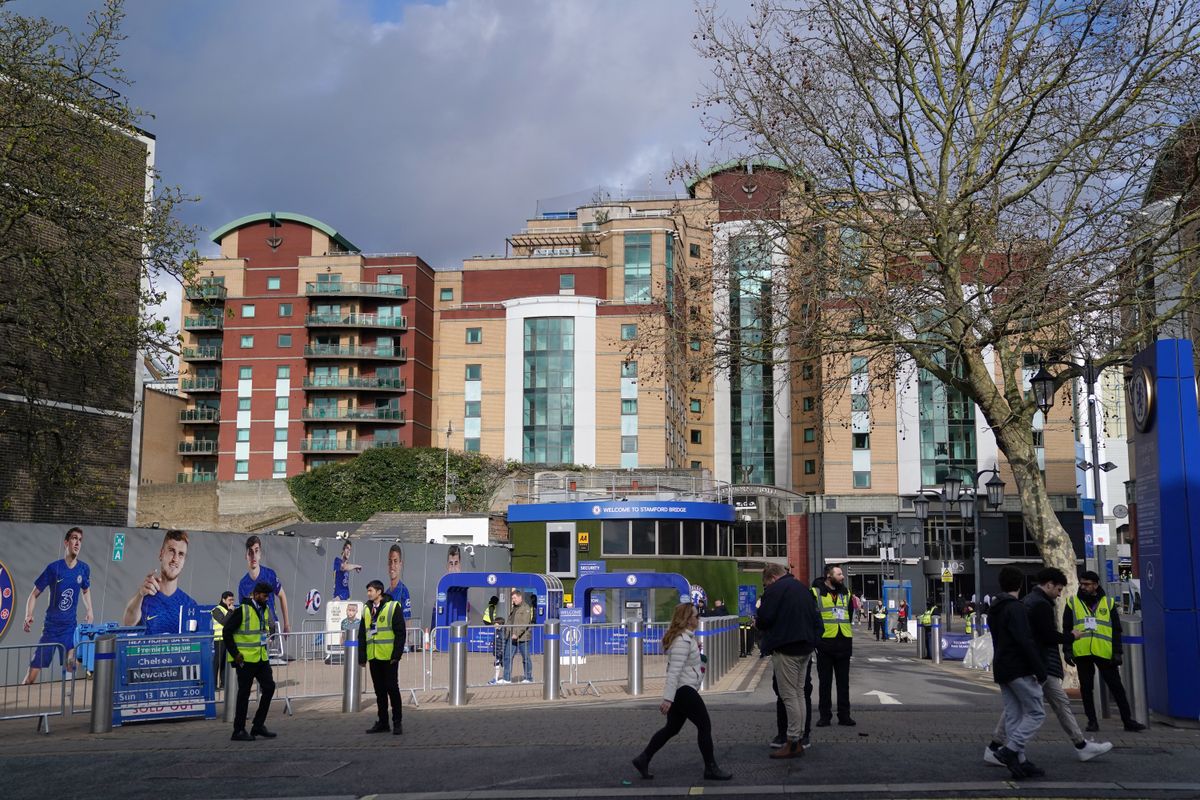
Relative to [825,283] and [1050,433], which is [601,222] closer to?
[1050,433]

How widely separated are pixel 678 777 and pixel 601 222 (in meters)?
74.1

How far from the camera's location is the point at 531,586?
2780cm

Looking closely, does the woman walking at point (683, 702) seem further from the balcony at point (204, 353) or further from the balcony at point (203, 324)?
the balcony at point (204, 353)

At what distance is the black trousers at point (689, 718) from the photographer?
9423 mm

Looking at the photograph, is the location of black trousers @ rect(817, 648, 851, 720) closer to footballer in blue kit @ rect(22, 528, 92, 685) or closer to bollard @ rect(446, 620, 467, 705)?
bollard @ rect(446, 620, 467, 705)

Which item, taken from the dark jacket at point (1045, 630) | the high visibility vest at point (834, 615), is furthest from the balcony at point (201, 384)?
the dark jacket at point (1045, 630)

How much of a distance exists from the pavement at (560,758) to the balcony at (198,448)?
6698 centimetres

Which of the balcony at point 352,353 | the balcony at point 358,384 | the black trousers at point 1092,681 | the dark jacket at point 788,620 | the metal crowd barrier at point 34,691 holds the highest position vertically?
the balcony at point 352,353

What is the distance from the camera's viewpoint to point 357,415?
76688 millimetres

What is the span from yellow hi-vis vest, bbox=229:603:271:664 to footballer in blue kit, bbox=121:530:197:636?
999 centimetres

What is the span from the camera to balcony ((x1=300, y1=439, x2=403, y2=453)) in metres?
A: 76.3

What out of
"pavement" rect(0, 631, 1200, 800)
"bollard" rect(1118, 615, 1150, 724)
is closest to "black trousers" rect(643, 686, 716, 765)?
"pavement" rect(0, 631, 1200, 800)

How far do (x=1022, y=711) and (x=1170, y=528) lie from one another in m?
5.05

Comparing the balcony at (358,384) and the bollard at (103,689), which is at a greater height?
the balcony at (358,384)
